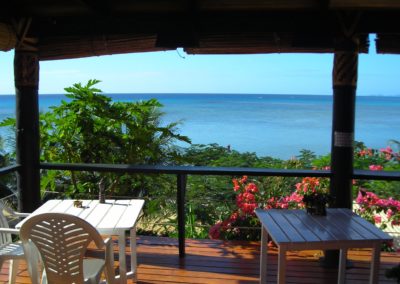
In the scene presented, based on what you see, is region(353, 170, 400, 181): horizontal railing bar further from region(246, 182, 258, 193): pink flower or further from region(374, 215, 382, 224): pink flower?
region(246, 182, 258, 193): pink flower

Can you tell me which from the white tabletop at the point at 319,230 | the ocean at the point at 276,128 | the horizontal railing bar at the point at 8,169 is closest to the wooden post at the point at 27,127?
the horizontal railing bar at the point at 8,169

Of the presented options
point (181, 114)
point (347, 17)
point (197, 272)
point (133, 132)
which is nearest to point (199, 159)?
point (133, 132)

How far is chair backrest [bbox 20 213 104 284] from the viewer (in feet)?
7.46

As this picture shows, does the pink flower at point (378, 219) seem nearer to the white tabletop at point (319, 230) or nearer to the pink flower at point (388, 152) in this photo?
the pink flower at point (388, 152)

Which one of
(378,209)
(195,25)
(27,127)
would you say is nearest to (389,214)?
(378,209)

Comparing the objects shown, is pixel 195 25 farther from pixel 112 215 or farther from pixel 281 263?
pixel 281 263

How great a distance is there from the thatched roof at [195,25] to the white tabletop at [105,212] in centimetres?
140

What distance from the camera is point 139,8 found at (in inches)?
141

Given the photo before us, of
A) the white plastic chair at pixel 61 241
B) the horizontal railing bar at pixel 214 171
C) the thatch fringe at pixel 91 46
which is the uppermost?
the thatch fringe at pixel 91 46

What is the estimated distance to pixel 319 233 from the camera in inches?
97.9

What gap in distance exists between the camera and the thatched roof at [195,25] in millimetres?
3432

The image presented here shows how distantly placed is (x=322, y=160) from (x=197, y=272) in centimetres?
230

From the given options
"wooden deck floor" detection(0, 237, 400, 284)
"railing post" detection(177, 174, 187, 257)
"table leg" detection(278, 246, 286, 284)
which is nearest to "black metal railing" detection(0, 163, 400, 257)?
"railing post" detection(177, 174, 187, 257)

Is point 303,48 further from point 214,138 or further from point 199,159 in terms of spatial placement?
point 214,138
